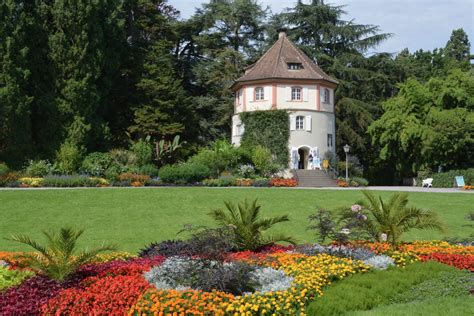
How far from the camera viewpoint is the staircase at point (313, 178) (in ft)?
115

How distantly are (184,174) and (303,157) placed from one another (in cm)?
1384

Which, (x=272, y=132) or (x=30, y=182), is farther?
(x=272, y=132)

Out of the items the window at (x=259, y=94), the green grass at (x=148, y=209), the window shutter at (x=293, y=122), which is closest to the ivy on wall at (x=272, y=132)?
the window shutter at (x=293, y=122)

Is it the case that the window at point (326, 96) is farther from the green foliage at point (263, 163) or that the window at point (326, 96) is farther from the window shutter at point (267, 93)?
the green foliage at point (263, 163)

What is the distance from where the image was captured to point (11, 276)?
9.16 m

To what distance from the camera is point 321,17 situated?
48062 mm

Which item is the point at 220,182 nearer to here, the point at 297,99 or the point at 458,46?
the point at 297,99

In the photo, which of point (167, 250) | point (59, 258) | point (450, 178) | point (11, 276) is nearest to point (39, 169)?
point (167, 250)

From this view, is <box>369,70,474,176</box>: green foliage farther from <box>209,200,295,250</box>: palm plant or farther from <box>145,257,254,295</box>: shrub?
<box>145,257,254,295</box>: shrub

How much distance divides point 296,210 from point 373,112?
3056cm

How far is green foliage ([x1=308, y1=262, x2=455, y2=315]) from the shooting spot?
25.7 ft

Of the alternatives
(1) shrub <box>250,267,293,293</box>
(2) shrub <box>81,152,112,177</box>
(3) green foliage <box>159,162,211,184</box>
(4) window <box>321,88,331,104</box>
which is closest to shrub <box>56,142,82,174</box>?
(2) shrub <box>81,152,112,177</box>

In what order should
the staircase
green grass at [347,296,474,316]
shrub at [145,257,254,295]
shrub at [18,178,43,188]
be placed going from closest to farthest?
green grass at [347,296,474,316]
shrub at [145,257,254,295]
shrub at [18,178,43,188]
the staircase

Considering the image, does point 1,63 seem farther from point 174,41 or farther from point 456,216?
point 456,216
